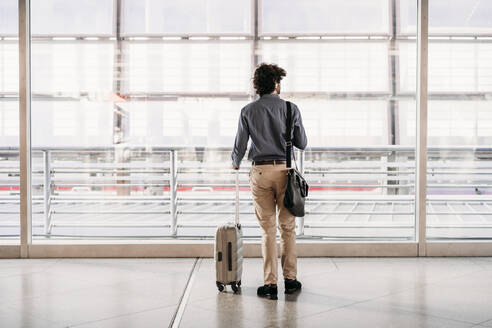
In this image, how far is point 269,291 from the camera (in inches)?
127

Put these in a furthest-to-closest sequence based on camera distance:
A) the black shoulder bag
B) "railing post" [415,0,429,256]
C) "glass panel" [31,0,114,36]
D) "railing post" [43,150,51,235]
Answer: "railing post" [43,150,51,235]
"glass panel" [31,0,114,36]
"railing post" [415,0,429,256]
the black shoulder bag

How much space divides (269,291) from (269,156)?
0.76 metres

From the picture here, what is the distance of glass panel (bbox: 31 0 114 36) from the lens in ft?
15.2

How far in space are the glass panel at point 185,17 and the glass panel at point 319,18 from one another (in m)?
0.19

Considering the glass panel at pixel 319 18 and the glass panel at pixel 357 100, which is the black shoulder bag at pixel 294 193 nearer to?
the glass panel at pixel 357 100

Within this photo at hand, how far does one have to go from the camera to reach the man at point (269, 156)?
10.6 ft

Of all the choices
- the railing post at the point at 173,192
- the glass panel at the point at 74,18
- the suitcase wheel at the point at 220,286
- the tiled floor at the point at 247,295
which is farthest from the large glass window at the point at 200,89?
the suitcase wheel at the point at 220,286

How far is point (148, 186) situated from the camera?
4879mm

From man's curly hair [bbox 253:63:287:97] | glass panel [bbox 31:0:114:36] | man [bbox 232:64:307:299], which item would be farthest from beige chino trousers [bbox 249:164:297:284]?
glass panel [bbox 31:0:114:36]

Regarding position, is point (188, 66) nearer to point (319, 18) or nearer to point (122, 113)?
point (122, 113)

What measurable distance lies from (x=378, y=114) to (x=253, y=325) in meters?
2.58

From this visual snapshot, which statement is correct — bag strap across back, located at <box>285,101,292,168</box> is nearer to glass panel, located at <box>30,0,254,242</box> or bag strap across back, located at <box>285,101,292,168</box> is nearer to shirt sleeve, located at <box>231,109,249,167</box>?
shirt sleeve, located at <box>231,109,249,167</box>

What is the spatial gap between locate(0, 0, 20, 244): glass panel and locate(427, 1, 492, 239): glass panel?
332 cm

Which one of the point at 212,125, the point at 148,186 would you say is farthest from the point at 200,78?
the point at 148,186
